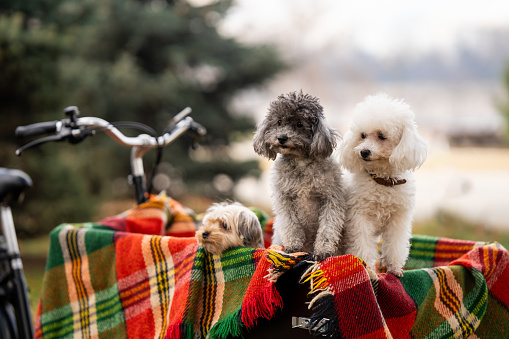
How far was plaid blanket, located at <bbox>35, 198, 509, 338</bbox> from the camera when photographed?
5.11 feet

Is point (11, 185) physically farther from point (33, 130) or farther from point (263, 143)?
point (263, 143)

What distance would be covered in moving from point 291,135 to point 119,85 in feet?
19.8

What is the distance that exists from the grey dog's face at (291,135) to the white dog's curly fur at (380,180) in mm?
176

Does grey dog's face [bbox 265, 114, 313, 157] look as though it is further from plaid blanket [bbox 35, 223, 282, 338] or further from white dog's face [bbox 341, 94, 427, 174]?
plaid blanket [bbox 35, 223, 282, 338]

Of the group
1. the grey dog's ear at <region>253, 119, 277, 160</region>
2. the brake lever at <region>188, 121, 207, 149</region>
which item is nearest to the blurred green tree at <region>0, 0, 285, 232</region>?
the brake lever at <region>188, 121, 207, 149</region>

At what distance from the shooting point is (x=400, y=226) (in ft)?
6.12

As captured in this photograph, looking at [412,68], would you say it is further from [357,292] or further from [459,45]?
[357,292]

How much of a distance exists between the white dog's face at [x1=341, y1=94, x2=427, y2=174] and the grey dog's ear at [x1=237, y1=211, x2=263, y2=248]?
430mm

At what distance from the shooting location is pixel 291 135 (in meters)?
1.72

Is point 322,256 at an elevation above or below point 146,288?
above

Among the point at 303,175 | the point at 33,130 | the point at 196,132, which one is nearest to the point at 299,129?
the point at 303,175

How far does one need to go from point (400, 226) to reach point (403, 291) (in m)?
0.25

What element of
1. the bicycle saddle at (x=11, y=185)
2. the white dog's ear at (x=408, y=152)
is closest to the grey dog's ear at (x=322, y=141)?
the white dog's ear at (x=408, y=152)

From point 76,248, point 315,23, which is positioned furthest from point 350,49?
point 76,248
